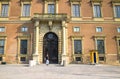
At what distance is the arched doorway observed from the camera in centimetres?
2922

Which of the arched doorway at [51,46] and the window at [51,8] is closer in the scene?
the arched doorway at [51,46]

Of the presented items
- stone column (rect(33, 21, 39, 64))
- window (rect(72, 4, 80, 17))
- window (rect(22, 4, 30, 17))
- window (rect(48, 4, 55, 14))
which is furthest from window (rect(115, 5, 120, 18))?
window (rect(22, 4, 30, 17))

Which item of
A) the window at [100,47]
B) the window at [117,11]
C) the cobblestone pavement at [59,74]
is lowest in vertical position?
the cobblestone pavement at [59,74]

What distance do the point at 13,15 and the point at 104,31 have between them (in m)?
15.8

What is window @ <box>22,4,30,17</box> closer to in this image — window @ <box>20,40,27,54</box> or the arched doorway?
window @ <box>20,40,27,54</box>

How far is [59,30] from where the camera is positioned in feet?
96.4

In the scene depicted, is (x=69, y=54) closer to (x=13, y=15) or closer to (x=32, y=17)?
(x=32, y=17)

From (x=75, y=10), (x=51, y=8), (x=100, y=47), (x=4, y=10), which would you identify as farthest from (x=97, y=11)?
(x=4, y=10)

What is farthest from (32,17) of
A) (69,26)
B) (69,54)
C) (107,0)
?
(107,0)

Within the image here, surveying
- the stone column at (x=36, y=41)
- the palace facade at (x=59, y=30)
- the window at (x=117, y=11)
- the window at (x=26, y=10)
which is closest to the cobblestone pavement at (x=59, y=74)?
the stone column at (x=36, y=41)

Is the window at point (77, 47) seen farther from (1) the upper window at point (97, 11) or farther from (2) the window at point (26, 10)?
(2) the window at point (26, 10)

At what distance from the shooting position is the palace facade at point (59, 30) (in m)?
28.9

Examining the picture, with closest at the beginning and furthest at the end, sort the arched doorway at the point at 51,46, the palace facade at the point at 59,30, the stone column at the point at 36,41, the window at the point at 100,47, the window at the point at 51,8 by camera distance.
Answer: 1. the stone column at the point at 36,41
2. the palace facade at the point at 59,30
3. the arched doorway at the point at 51,46
4. the window at the point at 100,47
5. the window at the point at 51,8

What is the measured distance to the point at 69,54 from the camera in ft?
96.6
